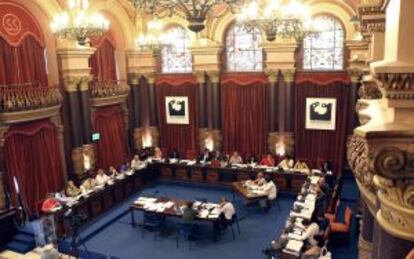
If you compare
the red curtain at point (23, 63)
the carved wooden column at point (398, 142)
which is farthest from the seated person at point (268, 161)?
the carved wooden column at point (398, 142)

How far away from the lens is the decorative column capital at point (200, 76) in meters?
16.0

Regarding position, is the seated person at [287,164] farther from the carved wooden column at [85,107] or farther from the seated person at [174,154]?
the carved wooden column at [85,107]

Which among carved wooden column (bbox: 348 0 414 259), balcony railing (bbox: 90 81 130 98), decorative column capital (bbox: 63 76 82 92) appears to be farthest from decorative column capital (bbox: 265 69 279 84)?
carved wooden column (bbox: 348 0 414 259)

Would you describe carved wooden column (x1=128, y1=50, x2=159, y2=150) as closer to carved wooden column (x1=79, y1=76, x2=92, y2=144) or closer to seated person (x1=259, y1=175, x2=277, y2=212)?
carved wooden column (x1=79, y1=76, x2=92, y2=144)

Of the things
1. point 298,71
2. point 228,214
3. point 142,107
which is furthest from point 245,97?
point 228,214

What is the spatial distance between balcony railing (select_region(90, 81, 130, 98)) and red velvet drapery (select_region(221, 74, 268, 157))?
420 cm

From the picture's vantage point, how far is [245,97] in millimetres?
15617

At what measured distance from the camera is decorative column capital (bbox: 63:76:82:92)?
517 inches

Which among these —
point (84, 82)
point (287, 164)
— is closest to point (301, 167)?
point (287, 164)

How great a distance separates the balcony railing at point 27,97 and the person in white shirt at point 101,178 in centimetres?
290

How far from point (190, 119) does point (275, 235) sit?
24.1 feet

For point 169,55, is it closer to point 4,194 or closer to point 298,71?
point 298,71

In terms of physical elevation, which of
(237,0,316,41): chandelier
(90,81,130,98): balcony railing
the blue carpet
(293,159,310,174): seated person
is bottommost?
the blue carpet

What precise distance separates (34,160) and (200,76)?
738cm
